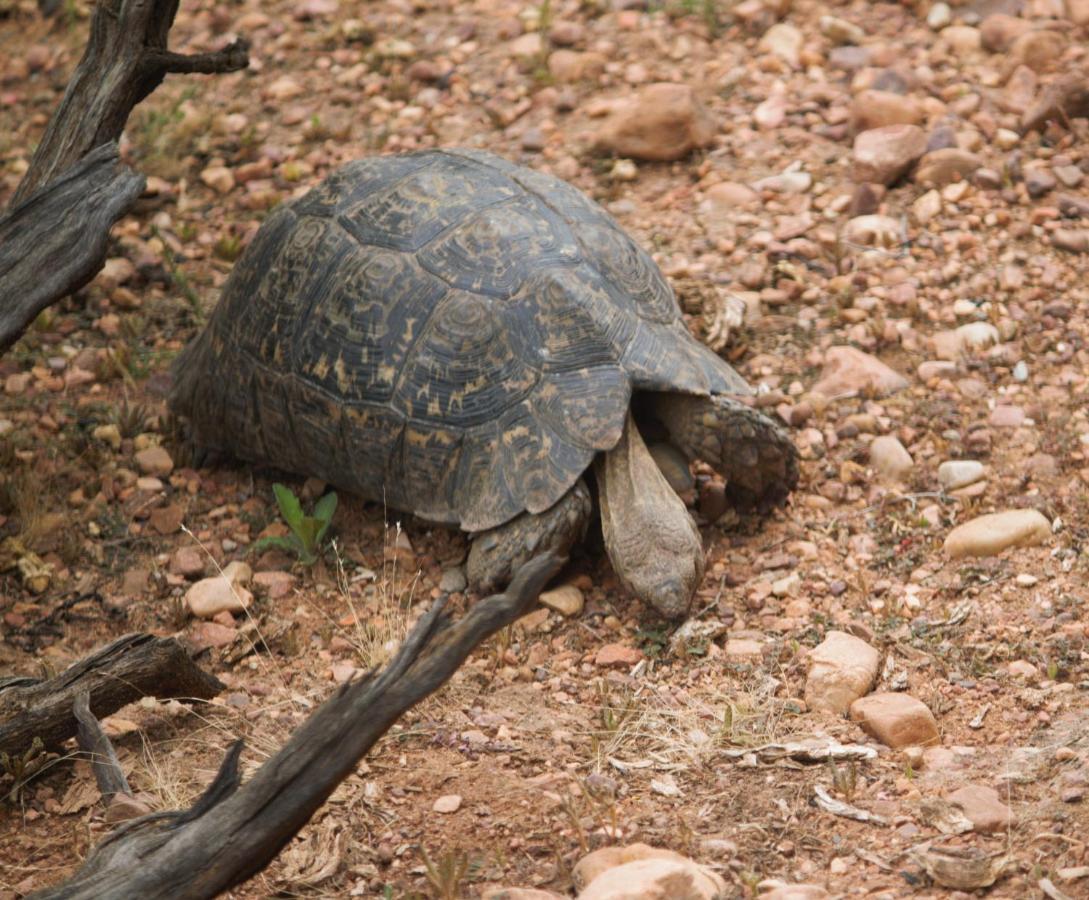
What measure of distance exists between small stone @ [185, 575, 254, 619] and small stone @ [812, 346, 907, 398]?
2515mm

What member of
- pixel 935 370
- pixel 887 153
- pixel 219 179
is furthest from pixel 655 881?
pixel 219 179

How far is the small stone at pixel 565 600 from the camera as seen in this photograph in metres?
4.88

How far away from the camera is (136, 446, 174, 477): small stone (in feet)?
18.9

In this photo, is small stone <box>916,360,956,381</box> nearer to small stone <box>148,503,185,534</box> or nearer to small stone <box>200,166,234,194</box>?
small stone <box>148,503,185,534</box>

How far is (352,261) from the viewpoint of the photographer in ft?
17.3

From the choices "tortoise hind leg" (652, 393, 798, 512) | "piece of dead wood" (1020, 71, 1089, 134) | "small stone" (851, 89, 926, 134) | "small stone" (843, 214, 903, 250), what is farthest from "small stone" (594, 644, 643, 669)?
"piece of dead wood" (1020, 71, 1089, 134)

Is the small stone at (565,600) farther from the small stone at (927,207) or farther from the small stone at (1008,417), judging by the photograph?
the small stone at (927,207)

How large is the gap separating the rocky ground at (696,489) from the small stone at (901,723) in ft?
0.05

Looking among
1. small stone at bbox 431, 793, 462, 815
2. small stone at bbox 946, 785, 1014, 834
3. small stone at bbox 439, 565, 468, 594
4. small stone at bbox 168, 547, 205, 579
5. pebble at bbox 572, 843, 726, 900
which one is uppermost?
pebble at bbox 572, 843, 726, 900

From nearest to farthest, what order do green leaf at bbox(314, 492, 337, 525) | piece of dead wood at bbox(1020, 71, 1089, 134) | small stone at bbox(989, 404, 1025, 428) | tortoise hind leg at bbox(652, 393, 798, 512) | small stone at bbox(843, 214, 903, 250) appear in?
tortoise hind leg at bbox(652, 393, 798, 512) < green leaf at bbox(314, 492, 337, 525) < small stone at bbox(989, 404, 1025, 428) < small stone at bbox(843, 214, 903, 250) < piece of dead wood at bbox(1020, 71, 1089, 134)

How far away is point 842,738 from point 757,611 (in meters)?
0.81

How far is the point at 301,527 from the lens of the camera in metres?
5.18

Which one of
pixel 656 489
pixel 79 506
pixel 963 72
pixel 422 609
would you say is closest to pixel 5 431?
pixel 79 506

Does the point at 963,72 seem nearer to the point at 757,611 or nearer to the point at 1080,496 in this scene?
the point at 1080,496
